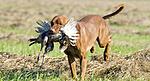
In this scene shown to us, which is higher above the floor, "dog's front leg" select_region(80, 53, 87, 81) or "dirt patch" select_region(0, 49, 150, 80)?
"dog's front leg" select_region(80, 53, 87, 81)

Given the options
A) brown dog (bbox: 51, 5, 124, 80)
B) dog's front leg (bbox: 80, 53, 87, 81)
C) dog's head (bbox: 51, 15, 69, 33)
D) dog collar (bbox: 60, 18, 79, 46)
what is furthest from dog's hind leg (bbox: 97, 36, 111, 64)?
dog's head (bbox: 51, 15, 69, 33)

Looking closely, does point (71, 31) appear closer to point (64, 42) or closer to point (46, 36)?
A: point (64, 42)

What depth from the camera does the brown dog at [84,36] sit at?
9906 mm

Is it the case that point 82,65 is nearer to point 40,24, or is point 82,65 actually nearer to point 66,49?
point 66,49

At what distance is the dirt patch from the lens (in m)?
11.7

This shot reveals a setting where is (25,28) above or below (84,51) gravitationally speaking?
below

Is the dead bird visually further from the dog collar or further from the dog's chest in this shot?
the dog's chest

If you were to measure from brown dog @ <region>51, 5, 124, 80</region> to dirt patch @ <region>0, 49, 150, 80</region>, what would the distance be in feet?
1.51

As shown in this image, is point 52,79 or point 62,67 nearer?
point 52,79

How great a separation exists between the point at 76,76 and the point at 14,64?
1876mm

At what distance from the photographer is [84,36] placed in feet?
36.2

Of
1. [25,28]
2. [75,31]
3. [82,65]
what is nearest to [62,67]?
[82,65]

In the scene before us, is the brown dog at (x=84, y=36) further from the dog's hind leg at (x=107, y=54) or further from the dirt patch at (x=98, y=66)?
the dirt patch at (x=98, y=66)

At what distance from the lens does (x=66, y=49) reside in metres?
10.6
